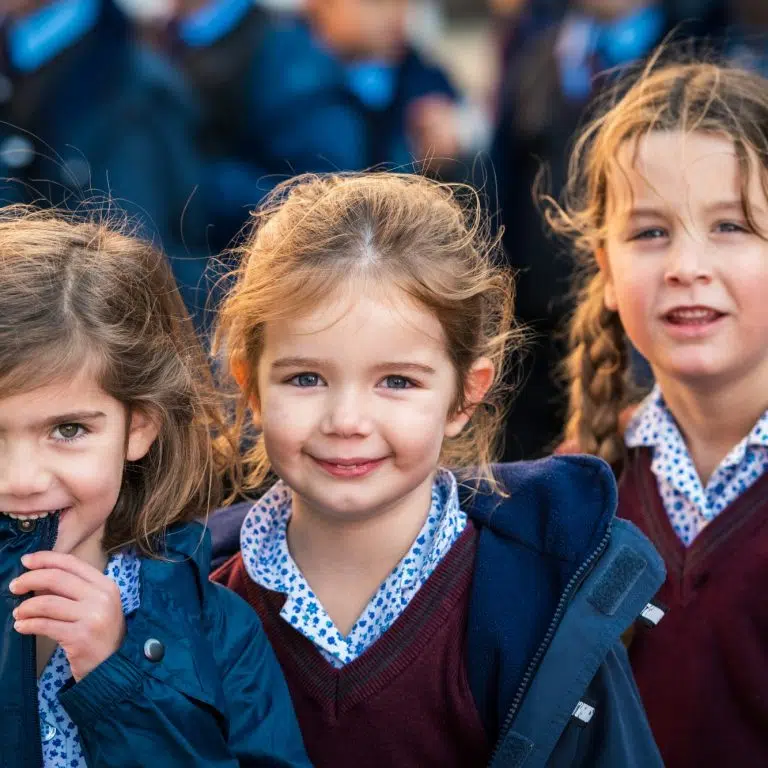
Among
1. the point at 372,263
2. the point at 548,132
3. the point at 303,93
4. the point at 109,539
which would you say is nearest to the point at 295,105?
the point at 303,93

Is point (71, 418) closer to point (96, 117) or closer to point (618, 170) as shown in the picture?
point (618, 170)

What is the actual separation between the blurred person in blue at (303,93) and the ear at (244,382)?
1367 millimetres

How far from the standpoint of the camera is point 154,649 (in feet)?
6.05

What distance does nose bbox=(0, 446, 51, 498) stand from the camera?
5.89 ft

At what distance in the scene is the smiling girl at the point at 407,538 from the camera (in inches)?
80.0

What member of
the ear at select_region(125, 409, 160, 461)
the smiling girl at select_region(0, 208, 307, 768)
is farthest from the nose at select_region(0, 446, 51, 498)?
the ear at select_region(125, 409, 160, 461)

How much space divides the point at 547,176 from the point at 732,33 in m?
0.87

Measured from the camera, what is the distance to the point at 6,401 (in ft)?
5.93

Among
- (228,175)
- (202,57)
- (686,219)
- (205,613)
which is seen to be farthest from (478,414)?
(202,57)

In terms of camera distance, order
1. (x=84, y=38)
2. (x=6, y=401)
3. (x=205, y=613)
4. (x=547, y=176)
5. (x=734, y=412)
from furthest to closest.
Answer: (x=547, y=176) < (x=84, y=38) < (x=734, y=412) < (x=205, y=613) < (x=6, y=401)

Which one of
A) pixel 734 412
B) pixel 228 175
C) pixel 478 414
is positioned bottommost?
pixel 478 414

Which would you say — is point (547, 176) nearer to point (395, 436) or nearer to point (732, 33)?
point (732, 33)

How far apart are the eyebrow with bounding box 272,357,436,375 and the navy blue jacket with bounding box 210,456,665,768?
33cm

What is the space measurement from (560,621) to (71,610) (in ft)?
2.56
